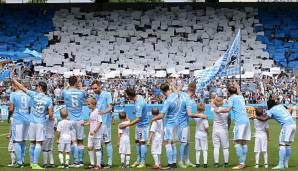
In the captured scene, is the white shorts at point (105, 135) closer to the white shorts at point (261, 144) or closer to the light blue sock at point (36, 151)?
the light blue sock at point (36, 151)

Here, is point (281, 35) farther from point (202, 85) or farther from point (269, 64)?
point (202, 85)

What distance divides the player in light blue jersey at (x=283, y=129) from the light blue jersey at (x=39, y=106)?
18.8 ft

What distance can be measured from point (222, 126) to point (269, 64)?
34.1m

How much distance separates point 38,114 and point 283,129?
6624 millimetres

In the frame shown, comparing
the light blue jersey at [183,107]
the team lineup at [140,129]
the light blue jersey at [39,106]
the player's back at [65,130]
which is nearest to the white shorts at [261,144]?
the team lineup at [140,129]

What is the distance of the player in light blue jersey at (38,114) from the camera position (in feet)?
62.2

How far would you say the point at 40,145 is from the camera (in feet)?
62.3

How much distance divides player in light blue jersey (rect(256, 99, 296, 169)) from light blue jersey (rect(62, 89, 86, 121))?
192 inches

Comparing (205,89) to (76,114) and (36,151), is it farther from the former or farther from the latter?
(36,151)

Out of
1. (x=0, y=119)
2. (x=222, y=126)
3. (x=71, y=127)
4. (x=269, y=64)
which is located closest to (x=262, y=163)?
(x=222, y=126)

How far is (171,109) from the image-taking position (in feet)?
62.3

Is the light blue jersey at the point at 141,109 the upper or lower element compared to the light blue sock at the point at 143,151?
upper

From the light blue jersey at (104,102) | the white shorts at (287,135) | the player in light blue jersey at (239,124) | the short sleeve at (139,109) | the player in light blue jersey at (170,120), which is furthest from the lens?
the light blue jersey at (104,102)

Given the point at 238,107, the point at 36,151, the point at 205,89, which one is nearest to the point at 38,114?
the point at 36,151
